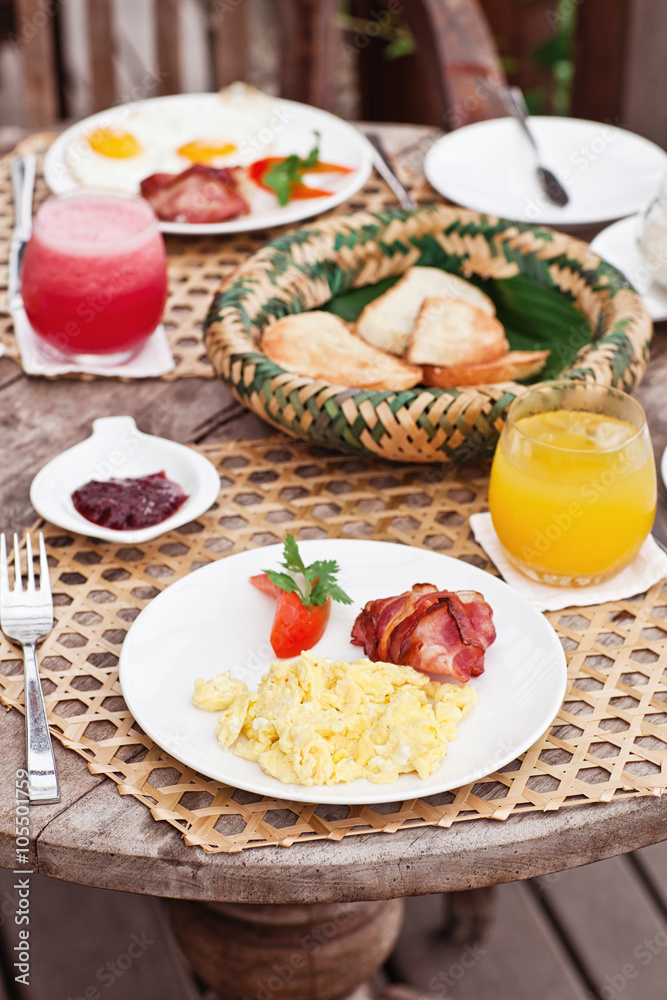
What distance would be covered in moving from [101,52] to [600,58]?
1.69m

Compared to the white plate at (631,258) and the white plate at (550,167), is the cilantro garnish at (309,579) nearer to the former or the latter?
the white plate at (631,258)

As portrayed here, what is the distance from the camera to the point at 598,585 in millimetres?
1251

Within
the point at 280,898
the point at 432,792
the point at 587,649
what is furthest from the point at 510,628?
the point at 280,898

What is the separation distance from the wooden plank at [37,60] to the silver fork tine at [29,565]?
84.0 inches

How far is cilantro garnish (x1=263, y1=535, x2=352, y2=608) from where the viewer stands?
113 centimetres

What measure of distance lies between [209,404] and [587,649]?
72 cm

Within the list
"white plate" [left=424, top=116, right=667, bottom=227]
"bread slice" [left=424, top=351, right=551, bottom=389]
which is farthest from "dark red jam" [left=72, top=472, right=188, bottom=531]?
"white plate" [left=424, top=116, right=667, bottom=227]

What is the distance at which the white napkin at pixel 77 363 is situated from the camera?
1.65 m

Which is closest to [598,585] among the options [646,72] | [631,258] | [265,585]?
[265,585]

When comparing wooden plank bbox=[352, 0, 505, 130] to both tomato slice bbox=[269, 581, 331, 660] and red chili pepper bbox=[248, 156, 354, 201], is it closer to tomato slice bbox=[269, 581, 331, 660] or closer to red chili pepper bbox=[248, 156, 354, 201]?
red chili pepper bbox=[248, 156, 354, 201]

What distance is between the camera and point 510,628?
3.65ft

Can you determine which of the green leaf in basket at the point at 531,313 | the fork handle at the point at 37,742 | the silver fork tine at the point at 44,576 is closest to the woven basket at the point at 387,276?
the green leaf in basket at the point at 531,313

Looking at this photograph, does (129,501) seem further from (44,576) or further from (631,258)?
(631,258)

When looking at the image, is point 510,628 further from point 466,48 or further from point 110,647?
point 466,48
